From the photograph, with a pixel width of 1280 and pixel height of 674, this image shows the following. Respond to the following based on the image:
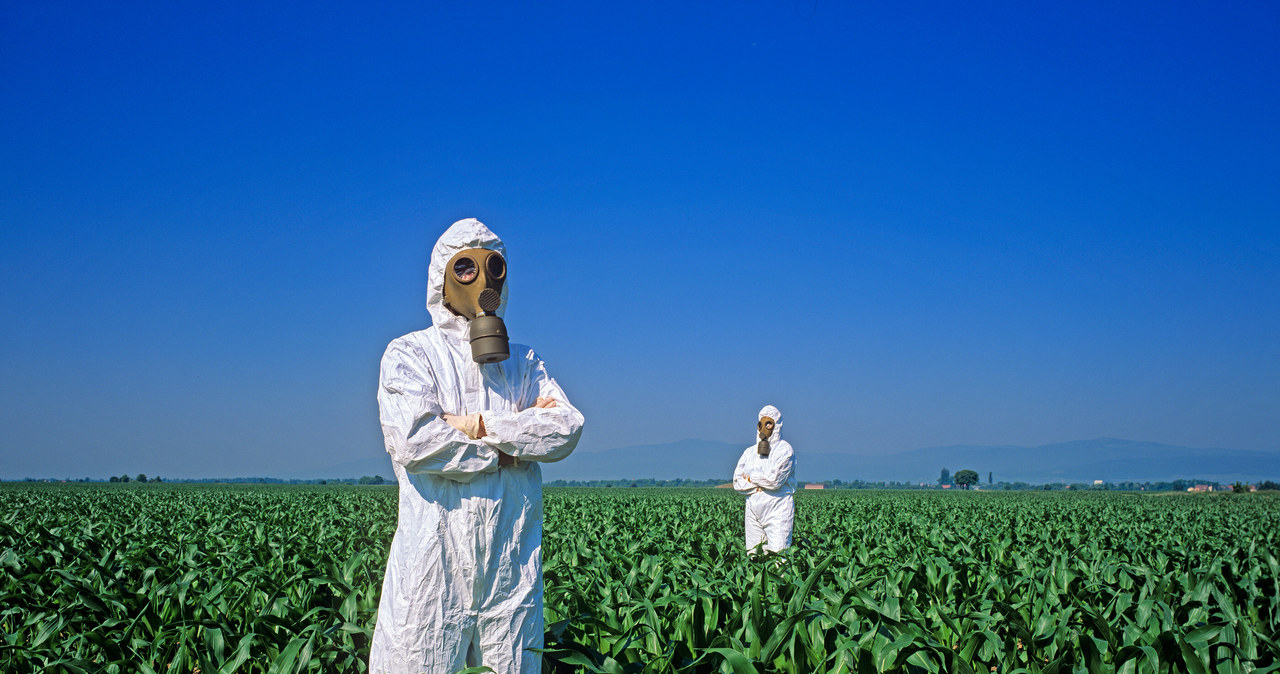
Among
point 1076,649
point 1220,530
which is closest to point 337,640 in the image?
point 1076,649

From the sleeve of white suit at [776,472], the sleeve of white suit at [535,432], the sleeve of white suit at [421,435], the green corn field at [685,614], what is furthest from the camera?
the sleeve of white suit at [776,472]

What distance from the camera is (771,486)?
857 cm

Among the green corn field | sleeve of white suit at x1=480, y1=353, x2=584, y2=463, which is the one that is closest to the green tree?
the green corn field

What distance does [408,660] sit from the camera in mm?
2906

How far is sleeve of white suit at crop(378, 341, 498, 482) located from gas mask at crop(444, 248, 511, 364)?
0.28 metres

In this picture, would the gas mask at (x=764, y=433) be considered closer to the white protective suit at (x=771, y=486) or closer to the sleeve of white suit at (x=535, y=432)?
the white protective suit at (x=771, y=486)

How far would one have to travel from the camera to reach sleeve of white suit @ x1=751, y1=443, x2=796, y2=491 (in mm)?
8523

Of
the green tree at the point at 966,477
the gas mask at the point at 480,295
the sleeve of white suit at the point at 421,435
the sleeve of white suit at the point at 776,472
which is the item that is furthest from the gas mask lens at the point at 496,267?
the green tree at the point at 966,477

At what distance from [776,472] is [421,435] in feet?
20.5

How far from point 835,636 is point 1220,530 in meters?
18.5

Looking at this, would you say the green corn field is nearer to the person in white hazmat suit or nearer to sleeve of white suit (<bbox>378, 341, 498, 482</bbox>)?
the person in white hazmat suit

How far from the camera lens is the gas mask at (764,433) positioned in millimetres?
8648

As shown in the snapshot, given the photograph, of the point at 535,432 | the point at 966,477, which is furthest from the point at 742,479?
the point at 966,477

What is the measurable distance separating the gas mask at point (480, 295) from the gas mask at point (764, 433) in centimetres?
600
